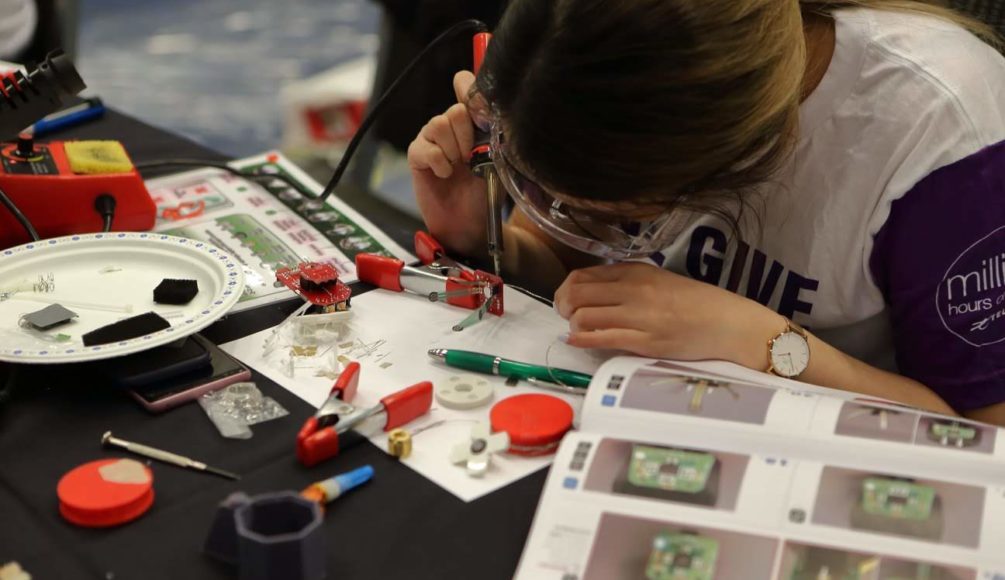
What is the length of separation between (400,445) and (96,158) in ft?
1.75

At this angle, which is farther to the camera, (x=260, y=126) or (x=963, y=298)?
(x=260, y=126)

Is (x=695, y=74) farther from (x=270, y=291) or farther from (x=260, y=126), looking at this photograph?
(x=260, y=126)

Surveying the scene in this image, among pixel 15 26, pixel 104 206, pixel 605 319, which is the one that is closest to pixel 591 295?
pixel 605 319

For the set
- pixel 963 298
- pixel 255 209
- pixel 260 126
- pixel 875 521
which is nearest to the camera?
pixel 875 521

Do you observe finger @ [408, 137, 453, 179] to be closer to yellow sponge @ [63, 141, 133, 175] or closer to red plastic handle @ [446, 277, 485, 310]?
red plastic handle @ [446, 277, 485, 310]

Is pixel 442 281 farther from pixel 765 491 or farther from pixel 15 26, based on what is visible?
pixel 15 26

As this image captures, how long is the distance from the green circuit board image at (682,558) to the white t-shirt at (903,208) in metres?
0.33

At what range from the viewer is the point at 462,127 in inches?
39.8

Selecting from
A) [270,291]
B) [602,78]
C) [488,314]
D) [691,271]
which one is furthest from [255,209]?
[602,78]

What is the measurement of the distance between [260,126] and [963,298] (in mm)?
2304

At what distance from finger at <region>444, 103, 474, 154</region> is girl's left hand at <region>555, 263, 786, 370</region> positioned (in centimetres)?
22

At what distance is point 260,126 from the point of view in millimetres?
2848

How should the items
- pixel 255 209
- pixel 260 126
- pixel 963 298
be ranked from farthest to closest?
pixel 260 126, pixel 255 209, pixel 963 298

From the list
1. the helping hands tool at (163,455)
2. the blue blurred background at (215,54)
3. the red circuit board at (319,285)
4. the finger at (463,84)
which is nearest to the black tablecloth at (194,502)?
the helping hands tool at (163,455)
